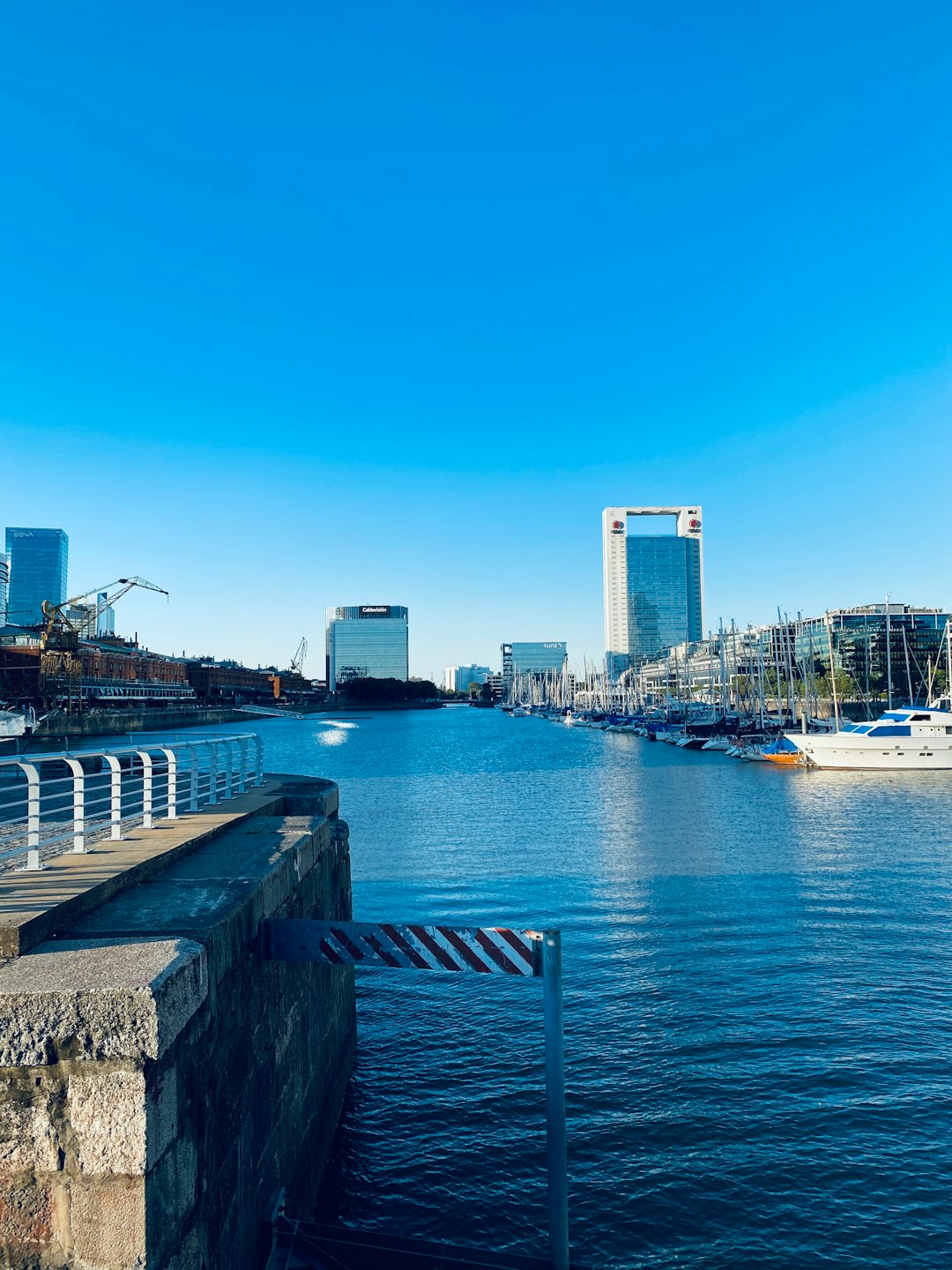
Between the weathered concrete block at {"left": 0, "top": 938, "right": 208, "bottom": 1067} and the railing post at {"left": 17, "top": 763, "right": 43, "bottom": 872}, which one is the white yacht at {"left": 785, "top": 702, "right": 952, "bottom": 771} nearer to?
the railing post at {"left": 17, "top": 763, "right": 43, "bottom": 872}

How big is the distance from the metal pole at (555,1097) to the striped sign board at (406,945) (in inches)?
6.0

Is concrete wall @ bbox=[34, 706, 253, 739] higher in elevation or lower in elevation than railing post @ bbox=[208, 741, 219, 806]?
lower

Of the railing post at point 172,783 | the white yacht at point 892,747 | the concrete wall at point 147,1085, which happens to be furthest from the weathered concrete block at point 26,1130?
the white yacht at point 892,747

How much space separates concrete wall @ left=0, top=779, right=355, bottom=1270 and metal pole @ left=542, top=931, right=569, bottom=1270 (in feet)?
9.95

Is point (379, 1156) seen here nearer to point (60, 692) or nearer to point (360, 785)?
point (360, 785)

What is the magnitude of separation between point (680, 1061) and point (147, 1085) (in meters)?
12.1

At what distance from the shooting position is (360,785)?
64500 mm

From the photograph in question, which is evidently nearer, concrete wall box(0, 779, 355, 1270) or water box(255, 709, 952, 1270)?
concrete wall box(0, 779, 355, 1270)

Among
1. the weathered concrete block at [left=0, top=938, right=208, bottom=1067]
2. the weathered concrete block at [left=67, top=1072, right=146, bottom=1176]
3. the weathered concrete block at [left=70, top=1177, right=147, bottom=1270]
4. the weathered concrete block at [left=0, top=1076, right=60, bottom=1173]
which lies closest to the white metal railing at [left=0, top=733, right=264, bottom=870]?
the weathered concrete block at [left=0, top=938, right=208, bottom=1067]

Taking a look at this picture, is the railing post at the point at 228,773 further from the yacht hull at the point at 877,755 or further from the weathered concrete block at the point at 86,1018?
the yacht hull at the point at 877,755

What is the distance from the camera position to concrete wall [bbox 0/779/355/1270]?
5.50m

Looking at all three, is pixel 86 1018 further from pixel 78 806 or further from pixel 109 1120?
pixel 78 806

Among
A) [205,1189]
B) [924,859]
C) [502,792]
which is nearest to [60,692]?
[502,792]

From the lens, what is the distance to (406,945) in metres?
8.62
